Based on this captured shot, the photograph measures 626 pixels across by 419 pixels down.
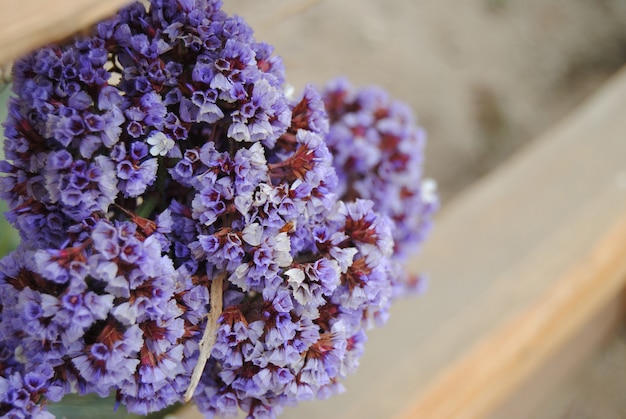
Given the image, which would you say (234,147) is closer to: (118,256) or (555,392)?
(118,256)

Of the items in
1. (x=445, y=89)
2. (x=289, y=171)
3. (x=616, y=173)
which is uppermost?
(x=445, y=89)

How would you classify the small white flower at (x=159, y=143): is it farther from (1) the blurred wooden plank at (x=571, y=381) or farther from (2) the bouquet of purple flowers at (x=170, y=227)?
(1) the blurred wooden plank at (x=571, y=381)

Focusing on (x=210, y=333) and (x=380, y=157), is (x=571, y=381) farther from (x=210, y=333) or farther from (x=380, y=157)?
(x=210, y=333)

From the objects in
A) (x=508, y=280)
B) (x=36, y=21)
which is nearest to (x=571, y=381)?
(x=508, y=280)

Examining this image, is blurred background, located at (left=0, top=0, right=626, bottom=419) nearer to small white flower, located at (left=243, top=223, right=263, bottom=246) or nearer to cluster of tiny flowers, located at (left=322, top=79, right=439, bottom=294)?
cluster of tiny flowers, located at (left=322, top=79, right=439, bottom=294)

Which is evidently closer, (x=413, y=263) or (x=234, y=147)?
(x=234, y=147)

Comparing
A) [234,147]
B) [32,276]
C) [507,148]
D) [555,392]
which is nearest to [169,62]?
[234,147]
